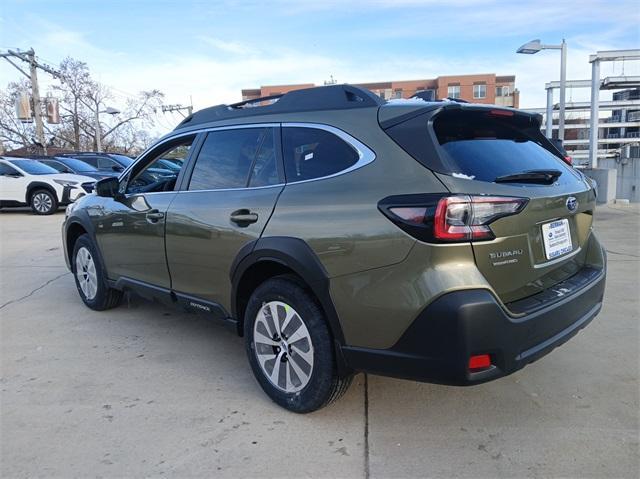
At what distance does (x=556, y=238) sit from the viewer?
2.73m

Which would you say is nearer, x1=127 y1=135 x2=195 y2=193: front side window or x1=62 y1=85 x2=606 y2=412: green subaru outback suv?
x1=62 y1=85 x2=606 y2=412: green subaru outback suv

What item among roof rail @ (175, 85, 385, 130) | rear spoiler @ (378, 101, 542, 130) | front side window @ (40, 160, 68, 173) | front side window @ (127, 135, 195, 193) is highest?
front side window @ (40, 160, 68, 173)

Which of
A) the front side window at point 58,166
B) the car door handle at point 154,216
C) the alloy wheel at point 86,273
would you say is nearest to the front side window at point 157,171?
the car door handle at point 154,216

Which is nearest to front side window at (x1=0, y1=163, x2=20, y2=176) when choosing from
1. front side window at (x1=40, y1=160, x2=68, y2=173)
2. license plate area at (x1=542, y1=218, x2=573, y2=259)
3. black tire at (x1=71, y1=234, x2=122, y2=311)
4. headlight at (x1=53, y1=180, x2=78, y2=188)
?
headlight at (x1=53, y1=180, x2=78, y2=188)

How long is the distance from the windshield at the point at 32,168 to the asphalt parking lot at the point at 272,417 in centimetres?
1109

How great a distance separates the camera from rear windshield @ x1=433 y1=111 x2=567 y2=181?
2.51 metres

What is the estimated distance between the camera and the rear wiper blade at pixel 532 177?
2.53 metres

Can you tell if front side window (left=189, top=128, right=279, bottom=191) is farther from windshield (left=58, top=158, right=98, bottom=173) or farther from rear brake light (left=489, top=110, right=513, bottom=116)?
windshield (left=58, top=158, right=98, bottom=173)

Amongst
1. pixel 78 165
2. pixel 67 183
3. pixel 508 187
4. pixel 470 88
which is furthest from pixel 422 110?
pixel 470 88

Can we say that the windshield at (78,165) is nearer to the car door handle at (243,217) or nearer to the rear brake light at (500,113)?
the car door handle at (243,217)

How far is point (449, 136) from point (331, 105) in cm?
73

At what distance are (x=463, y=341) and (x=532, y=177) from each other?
38.7 inches

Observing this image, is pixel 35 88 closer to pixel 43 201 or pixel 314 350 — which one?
pixel 43 201

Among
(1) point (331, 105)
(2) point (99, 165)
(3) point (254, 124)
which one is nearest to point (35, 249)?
(3) point (254, 124)
